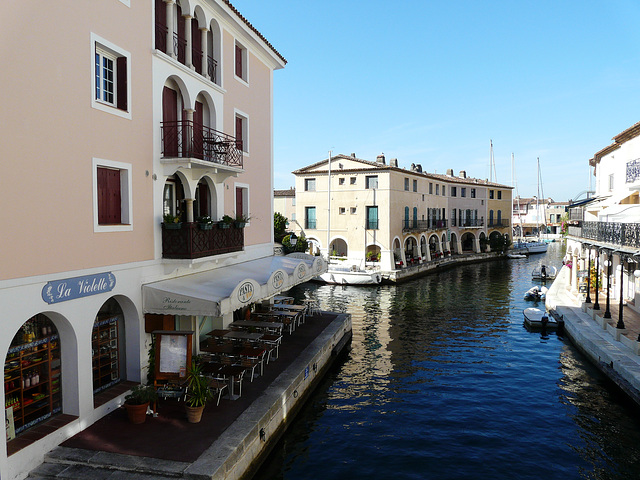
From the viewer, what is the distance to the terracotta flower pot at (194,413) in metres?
10.7

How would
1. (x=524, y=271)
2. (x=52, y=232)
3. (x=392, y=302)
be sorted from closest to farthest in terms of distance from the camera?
(x=52, y=232)
(x=392, y=302)
(x=524, y=271)

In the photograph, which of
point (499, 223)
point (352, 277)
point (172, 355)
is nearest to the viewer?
point (172, 355)

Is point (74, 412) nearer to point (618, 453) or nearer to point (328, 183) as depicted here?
point (618, 453)

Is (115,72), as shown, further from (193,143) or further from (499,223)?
(499,223)

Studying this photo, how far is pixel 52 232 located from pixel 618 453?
14924 millimetres

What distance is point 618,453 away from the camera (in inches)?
483

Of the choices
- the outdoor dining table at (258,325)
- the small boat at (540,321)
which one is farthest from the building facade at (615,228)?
the outdoor dining table at (258,325)

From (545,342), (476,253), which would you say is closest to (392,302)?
(545,342)

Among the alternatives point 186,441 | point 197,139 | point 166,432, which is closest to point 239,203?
point 197,139

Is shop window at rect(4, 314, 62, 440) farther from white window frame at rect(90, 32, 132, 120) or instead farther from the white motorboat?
the white motorboat

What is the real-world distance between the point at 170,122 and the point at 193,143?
2.89 ft

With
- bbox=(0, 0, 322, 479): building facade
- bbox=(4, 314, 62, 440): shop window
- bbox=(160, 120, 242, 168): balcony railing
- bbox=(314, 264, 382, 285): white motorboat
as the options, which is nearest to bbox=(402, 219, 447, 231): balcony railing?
bbox=(314, 264, 382, 285): white motorboat

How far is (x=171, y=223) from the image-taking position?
1318cm

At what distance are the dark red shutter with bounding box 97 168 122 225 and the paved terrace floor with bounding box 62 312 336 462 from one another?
4792mm
